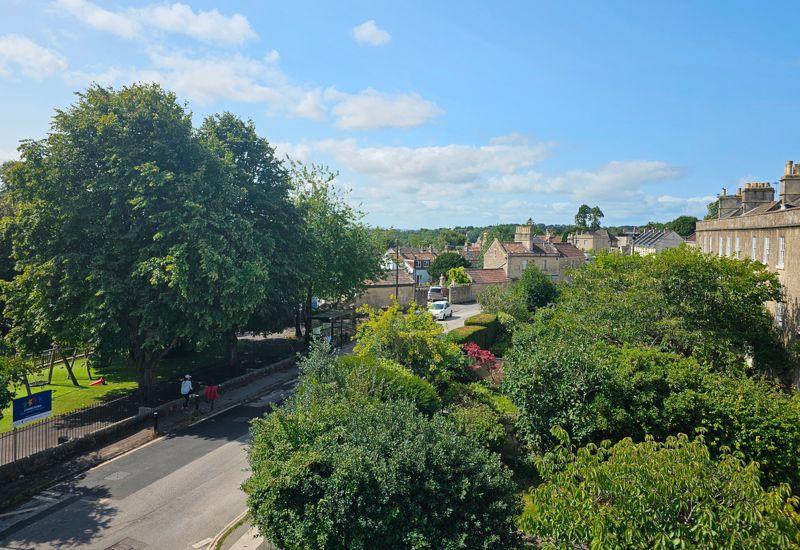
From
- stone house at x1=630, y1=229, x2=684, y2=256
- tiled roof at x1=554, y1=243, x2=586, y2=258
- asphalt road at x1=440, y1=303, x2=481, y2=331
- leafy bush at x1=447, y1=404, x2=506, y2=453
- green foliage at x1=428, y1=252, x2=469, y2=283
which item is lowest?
asphalt road at x1=440, y1=303, x2=481, y2=331

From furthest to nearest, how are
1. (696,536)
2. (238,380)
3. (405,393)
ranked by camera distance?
(238,380), (405,393), (696,536)

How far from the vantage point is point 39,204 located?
21203 millimetres

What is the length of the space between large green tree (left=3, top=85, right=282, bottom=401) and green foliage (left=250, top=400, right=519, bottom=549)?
12.0 m

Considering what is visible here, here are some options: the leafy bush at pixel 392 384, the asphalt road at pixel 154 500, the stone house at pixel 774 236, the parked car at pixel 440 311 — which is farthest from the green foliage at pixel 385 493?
the parked car at pixel 440 311

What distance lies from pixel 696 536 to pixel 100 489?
52.5ft

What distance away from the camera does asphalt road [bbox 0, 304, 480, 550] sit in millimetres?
12945

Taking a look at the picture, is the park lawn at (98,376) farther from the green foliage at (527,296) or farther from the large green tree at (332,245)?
the green foliage at (527,296)

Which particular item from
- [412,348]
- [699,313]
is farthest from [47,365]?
[699,313]

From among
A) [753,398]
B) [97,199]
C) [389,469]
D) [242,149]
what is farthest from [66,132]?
[753,398]

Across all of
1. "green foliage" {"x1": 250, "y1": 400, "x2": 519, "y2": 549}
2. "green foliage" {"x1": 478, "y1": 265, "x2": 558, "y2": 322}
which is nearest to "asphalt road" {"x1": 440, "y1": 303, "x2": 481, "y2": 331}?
"green foliage" {"x1": 478, "y1": 265, "x2": 558, "y2": 322}

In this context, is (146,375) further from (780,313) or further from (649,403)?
(780,313)

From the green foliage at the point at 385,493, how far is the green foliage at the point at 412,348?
927 centimetres

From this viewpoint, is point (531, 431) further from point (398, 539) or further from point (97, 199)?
point (97, 199)

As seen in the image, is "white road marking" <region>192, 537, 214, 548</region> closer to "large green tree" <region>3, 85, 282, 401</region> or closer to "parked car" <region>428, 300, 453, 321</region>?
"large green tree" <region>3, 85, 282, 401</region>
